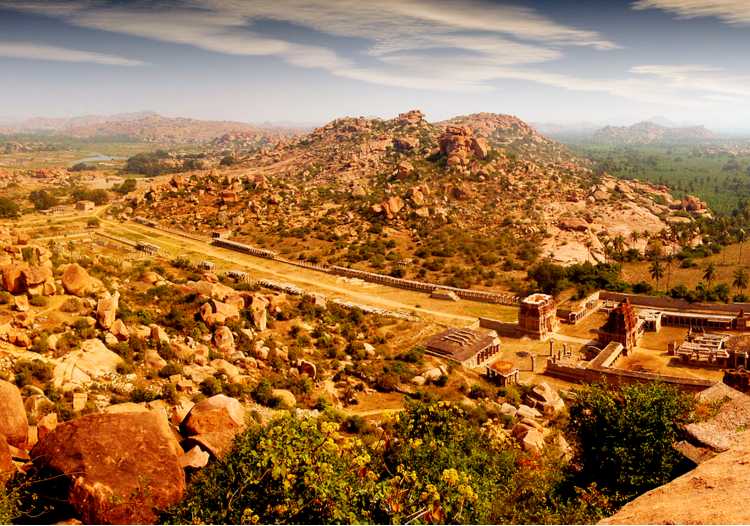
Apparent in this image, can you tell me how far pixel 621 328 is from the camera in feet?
107

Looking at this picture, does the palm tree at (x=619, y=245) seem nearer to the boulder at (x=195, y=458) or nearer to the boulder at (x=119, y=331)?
Answer: the boulder at (x=119, y=331)

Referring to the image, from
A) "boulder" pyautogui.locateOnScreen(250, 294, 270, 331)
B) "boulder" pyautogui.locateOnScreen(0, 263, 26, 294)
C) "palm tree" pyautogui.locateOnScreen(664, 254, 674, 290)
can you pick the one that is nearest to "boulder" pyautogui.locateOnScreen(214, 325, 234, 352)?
"boulder" pyautogui.locateOnScreen(250, 294, 270, 331)

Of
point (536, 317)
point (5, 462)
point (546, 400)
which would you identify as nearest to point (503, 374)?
point (546, 400)

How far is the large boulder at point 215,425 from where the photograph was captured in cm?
1148

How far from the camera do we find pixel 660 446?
1321 centimetres

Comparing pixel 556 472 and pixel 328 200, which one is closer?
pixel 556 472

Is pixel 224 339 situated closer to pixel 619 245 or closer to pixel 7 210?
pixel 7 210

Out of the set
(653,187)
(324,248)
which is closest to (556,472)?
(324,248)

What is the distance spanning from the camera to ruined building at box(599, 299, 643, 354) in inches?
1286

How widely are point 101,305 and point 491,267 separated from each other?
129 feet

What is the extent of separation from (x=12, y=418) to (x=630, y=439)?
1380 centimetres

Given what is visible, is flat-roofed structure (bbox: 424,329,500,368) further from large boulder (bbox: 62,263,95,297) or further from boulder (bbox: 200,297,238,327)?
large boulder (bbox: 62,263,95,297)

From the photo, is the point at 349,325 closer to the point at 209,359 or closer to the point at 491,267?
the point at 209,359

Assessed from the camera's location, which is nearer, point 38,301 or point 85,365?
point 85,365
